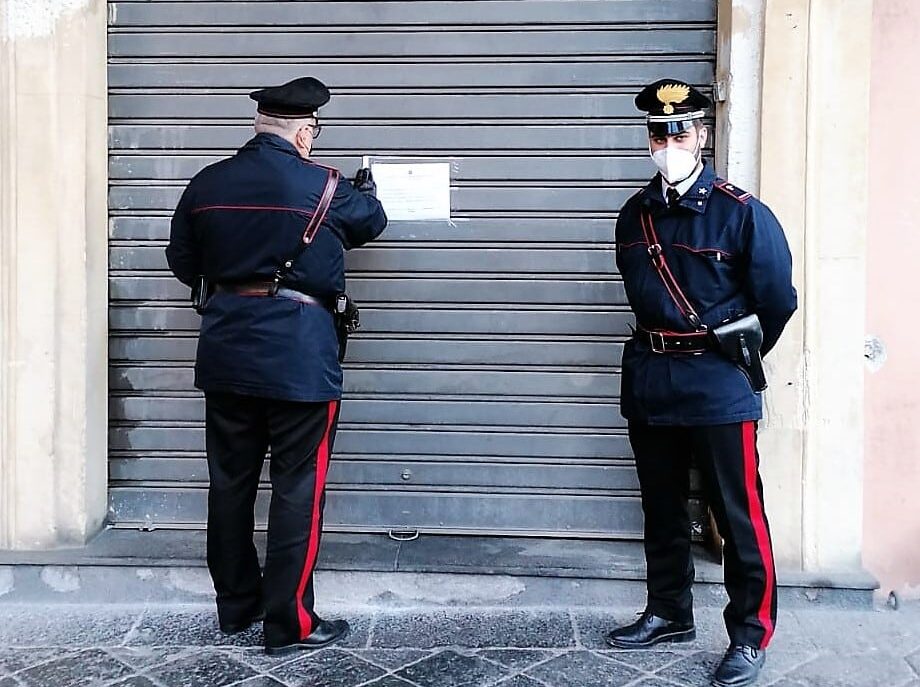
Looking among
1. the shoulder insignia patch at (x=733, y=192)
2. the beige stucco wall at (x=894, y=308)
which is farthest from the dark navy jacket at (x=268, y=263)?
the beige stucco wall at (x=894, y=308)

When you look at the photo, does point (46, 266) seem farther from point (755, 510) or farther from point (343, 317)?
point (755, 510)

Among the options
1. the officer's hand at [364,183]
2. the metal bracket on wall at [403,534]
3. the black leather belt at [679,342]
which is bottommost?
the metal bracket on wall at [403,534]

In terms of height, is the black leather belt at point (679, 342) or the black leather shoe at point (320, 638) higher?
the black leather belt at point (679, 342)

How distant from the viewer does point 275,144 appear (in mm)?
3594

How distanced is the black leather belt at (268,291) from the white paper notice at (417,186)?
0.93 m

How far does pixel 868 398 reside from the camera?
411 centimetres

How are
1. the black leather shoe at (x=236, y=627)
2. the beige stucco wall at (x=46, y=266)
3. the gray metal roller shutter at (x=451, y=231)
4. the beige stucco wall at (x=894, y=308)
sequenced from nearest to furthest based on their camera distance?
the black leather shoe at (x=236, y=627)
the beige stucco wall at (x=894, y=308)
the beige stucco wall at (x=46, y=266)
the gray metal roller shutter at (x=451, y=231)

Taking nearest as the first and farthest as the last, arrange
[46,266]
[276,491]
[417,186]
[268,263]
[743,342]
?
[743,342]
[268,263]
[276,491]
[46,266]
[417,186]

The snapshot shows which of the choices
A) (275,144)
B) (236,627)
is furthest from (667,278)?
(236,627)

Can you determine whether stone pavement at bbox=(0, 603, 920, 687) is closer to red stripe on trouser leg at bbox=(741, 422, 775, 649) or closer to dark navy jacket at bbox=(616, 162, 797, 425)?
red stripe on trouser leg at bbox=(741, 422, 775, 649)

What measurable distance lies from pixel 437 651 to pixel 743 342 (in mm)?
1566

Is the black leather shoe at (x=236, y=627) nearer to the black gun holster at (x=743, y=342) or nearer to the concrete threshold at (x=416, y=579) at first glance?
the concrete threshold at (x=416, y=579)

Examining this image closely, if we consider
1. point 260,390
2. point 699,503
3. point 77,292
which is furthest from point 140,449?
point 699,503

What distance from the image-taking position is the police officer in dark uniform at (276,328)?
3543 millimetres
